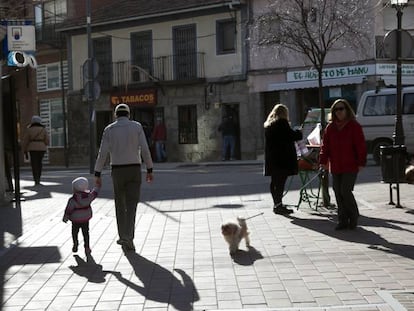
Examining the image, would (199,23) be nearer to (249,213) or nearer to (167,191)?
(167,191)

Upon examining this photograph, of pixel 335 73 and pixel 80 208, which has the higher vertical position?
pixel 335 73

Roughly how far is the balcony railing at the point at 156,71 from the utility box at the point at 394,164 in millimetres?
17891

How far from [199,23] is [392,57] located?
17.7 meters

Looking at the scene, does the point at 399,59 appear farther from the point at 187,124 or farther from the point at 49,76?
the point at 49,76

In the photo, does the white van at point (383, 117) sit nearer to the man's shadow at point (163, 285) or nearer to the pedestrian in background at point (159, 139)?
the pedestrian in background at point (159, 139)

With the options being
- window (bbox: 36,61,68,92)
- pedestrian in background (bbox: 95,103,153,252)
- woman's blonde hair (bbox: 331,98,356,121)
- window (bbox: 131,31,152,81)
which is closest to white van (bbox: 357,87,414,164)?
woman's blonde hair (bbox: 331,98,356,121)

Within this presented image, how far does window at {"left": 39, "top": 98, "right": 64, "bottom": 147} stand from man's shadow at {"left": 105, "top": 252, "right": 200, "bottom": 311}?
2676 centimetres

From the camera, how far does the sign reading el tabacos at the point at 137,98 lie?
28797mm

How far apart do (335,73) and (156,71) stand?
8.39 metres

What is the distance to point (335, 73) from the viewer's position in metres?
24.6

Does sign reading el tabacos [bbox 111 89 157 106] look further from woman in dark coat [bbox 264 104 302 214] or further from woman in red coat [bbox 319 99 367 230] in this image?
woman in red coat [bbox 319 99 367 230]

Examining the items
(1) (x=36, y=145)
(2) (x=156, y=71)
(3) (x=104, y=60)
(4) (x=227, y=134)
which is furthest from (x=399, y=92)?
(3) (x=104, y=60)

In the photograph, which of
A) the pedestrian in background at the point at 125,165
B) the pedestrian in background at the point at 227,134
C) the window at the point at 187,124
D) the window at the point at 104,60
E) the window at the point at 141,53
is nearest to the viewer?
the pedestrian in background at the point at 125,165

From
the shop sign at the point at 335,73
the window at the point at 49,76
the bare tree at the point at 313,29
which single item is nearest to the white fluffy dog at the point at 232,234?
the bare tree at the point at 313,29
